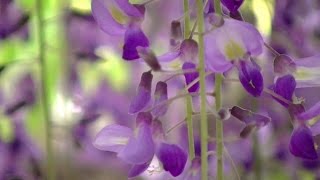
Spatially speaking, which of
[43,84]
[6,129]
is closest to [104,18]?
[43,84]

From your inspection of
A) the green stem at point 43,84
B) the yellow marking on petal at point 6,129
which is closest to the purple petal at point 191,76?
the green stem at point 43,84

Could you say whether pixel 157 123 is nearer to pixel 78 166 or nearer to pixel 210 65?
pixel 210 65

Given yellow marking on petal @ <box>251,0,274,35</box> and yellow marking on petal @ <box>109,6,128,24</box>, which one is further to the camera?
yellow marking on petal @ <box>251,0,274,35</box>

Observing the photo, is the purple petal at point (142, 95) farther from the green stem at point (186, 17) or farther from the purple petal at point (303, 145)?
the purple petal at point (303, 145)

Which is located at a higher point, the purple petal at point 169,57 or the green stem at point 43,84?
the purple petal at point 169,57

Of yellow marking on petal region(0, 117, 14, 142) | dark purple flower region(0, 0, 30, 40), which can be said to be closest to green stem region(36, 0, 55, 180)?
dark purple flower region(0, 0, 30, 40)

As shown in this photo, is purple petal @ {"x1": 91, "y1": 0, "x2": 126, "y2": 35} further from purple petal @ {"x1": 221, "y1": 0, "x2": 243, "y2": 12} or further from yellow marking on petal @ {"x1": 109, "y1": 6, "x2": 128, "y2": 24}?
purple petal @ {"x1": 221, "y1": 0, "x2": 243, "y2": 12}
